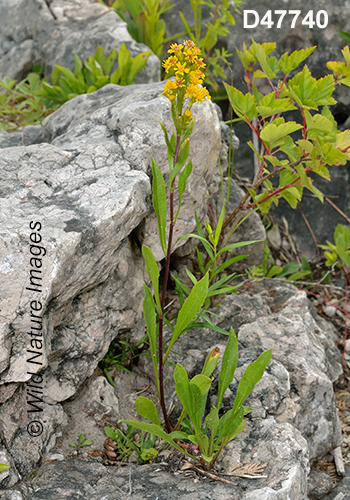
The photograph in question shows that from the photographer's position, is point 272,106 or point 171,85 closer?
point 171,85

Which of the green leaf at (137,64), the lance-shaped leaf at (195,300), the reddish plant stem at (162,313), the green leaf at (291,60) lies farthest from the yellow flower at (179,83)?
the green leaf at (137,64)

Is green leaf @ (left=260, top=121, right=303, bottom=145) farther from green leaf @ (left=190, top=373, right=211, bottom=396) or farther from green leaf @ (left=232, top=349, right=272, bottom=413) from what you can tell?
green leaf @ (left=190, top=373, right=211, bottom=396)

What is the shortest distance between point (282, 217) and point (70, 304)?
221 centimetres

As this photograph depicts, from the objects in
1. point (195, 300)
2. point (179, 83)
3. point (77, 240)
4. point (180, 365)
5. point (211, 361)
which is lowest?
point (211, 361)

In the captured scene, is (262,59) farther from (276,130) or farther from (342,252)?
(342,252)

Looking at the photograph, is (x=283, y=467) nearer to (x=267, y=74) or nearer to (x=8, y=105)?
(x=267, y=74)

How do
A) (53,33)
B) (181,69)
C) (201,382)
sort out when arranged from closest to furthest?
(181,69), (201,382), (53,33)

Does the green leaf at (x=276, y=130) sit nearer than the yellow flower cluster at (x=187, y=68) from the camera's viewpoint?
No

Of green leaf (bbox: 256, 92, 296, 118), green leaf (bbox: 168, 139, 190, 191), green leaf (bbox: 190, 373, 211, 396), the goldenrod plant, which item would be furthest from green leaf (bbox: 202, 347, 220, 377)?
green leaf (bbox: 256, 92, 296, 118)

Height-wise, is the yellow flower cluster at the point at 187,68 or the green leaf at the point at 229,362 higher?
the yellow flower cluster at the point at 187,68

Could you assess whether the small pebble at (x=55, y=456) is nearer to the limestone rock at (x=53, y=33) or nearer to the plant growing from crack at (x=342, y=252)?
the plant growing from crack at (x=342, y=252)

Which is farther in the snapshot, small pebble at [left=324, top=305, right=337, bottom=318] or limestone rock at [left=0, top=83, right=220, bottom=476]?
small pebble at [left=324, top=305, right=337, bottom=318]

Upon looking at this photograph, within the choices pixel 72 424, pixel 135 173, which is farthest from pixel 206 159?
pixel 72 424

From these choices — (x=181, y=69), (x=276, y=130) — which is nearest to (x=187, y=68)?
(x=181, y=69)
